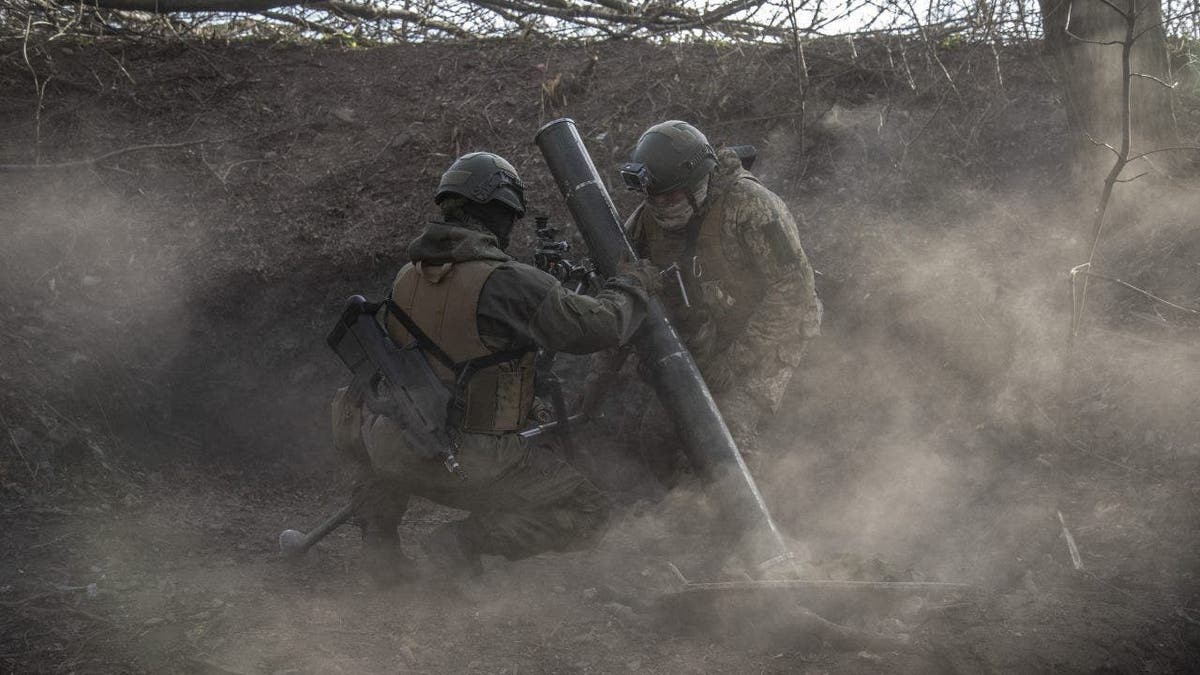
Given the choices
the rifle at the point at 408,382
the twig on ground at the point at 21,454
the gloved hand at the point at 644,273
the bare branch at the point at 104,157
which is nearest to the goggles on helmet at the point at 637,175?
the gloved hand at the point at 644,273

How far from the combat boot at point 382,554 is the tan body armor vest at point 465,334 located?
688 mm

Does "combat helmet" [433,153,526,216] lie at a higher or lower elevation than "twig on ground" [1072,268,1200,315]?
higher

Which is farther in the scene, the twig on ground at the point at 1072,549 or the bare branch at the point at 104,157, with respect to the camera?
the bare branch at the point at 104,157

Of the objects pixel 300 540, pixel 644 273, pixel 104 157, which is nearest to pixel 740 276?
pixel 644 273

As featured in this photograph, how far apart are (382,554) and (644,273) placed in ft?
5.61

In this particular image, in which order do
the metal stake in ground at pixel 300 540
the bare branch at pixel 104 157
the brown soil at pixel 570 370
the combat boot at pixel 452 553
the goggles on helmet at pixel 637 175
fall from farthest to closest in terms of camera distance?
1. the bare branch at pixel 104 157
2. the goggles on helmet at pixel 637 175
3. the metal stake in ground at pixel 300 540
4. the combat boot at pixel 452 553
5. the brown soil at pixel 570 370

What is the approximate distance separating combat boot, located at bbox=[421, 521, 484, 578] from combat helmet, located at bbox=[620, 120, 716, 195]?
1835 millimetres

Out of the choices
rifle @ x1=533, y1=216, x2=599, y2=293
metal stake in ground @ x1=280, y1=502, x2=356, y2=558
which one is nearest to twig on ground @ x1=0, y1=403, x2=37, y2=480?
metal stake in ground @ x1=280, y1=502, x2=356, y2=558

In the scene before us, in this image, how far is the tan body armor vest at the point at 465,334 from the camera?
360cm

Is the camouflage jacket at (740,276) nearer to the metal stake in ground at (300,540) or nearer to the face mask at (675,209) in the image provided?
the face mask at (675,209)

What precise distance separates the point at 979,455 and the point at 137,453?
15.3 ft

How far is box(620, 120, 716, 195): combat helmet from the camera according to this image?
4.38 m

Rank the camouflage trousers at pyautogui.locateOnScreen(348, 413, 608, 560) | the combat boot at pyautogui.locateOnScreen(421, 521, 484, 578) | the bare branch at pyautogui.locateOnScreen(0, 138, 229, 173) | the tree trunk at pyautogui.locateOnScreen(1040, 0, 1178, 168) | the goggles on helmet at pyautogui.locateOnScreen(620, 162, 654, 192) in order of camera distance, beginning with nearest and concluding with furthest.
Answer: the camouflage trousers at pyautogui.locateOnScreen(348, 413, 608, 560) < the combat boot at pyautogui.locateOnScreen(421, 521, 484, 578) < the goggles on helmet at pyautogui.locateOnScreen(620, 162, 654, 192) < the tree trunk at pyautogui.locateOnScreen(1040, 0, 1178, 168) < the bare branch at pyautogui.locateOnScreen(0, 138, 229, 173)

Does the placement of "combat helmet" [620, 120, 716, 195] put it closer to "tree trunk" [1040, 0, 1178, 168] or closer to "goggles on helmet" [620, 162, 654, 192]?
"goggles on helmet" [620, 162, 654, 192]
